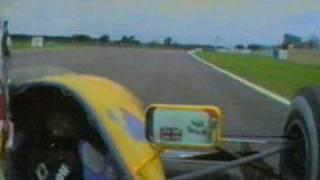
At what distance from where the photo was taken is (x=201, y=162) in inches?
146

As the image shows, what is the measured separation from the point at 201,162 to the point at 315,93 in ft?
1.72

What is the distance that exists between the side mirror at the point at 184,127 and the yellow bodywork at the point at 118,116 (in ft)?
0.22

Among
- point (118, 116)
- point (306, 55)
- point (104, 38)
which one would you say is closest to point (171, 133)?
A: point (118, 116)

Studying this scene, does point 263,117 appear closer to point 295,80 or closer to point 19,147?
point 295,80

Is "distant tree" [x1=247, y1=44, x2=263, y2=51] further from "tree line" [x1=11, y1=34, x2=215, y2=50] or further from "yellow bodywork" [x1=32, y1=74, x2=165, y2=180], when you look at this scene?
"yellow bodywork" [x1=32, y1=74, x2=165, y2=180]

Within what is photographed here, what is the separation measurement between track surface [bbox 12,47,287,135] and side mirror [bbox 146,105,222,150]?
0.44 m

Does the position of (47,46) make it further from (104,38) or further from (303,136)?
(303,136)

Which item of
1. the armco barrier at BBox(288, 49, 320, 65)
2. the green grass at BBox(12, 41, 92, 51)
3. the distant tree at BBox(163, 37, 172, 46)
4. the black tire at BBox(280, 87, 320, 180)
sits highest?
the distant tree at BBox(163, 37, 172, 46)

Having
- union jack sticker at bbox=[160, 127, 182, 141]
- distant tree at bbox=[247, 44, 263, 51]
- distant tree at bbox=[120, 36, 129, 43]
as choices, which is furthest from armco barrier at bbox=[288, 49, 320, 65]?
union jack sticker at bbox=[160, 127, 182, 141]

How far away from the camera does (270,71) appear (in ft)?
15.1

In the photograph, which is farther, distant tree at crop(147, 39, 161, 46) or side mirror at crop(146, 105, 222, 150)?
distant tree at crop(147, 39, 161, 46)

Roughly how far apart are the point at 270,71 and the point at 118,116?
1.69 metres

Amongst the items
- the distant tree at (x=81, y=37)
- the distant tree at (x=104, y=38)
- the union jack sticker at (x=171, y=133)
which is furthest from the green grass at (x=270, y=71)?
the union jack sticker at (x=171, y=133)

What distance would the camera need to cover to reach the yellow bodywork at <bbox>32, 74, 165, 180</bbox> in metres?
2.94
